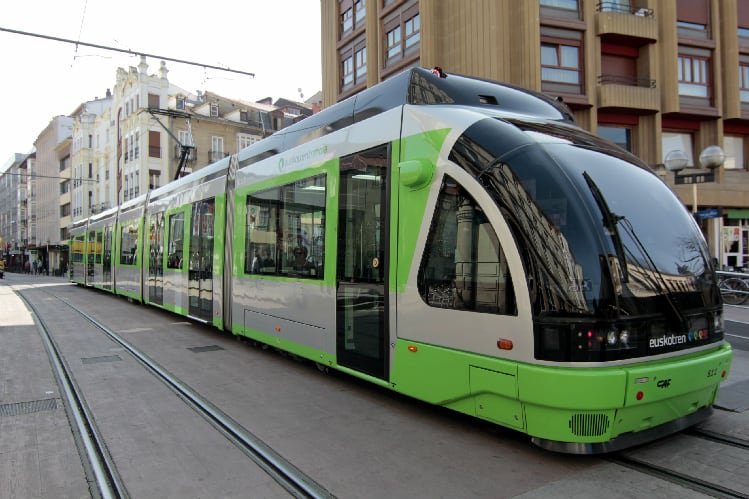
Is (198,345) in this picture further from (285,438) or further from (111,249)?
(111,249)

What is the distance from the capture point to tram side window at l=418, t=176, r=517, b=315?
4105 millimetres

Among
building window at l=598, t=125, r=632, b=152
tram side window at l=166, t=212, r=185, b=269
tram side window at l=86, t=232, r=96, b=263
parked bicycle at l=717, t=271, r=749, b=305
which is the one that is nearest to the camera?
tram side window at l=166, t=212, r=185, b=269

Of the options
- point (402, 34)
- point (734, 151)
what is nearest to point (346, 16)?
point (402, 34)

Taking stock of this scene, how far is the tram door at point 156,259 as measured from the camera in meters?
13.0

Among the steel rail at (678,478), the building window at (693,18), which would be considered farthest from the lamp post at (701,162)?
the building window at (693,18)

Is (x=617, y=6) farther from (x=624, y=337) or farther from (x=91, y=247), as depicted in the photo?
(x=91, y=247)

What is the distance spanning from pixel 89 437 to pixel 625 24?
80.2 feet

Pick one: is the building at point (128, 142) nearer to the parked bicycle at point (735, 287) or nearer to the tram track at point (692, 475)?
the parked bicycle at point (735, 287)

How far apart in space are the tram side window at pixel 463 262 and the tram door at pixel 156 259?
32.7ft

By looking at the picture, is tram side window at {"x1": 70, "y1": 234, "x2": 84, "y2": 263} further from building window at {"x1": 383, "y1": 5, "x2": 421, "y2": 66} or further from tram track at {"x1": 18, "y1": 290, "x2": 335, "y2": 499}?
tram track at {"x1": 18, "y1": 290, "x2": 335, "y2": 499}

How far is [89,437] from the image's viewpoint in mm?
4676

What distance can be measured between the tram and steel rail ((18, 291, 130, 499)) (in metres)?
2.44

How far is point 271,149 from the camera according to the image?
316 inches

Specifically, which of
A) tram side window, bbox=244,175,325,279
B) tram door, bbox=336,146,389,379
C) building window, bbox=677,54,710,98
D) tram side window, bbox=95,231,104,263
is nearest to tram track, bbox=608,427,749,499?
tram door, bbox=336,146,389,379
